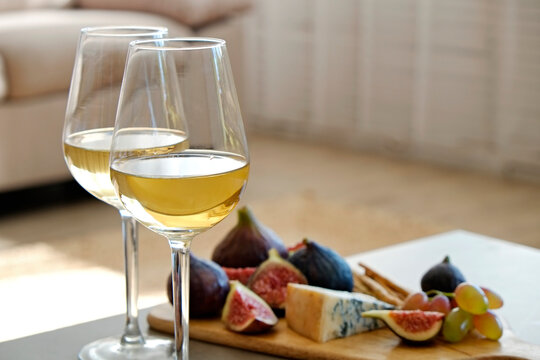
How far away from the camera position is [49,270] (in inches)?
95.7

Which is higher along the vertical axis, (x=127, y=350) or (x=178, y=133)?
(x=178, y=133)

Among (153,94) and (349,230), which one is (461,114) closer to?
(349,230)

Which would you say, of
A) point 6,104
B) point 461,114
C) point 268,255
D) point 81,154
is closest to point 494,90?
point 461,114

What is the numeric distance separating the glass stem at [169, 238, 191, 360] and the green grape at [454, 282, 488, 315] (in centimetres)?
30

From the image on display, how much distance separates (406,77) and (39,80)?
1724mm

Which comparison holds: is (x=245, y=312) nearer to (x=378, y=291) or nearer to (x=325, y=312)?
(x=325, y=312)

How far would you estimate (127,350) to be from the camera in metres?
0.89

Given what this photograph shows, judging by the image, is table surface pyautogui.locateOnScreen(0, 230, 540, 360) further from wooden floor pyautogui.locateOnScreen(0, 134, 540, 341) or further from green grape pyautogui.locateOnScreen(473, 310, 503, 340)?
wooden floor pyautogui.locateOnScreen(0, 134, 540, 341)

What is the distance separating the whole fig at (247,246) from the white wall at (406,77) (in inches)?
104

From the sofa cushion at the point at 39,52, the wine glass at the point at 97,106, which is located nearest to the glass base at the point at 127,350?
the wine glass at the point at 97,106

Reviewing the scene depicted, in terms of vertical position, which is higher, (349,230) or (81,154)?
(81,154)

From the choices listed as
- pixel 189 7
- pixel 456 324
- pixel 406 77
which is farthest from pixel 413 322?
pixel 406 77

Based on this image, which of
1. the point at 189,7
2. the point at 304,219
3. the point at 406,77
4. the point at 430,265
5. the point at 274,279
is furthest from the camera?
the point at 406,77

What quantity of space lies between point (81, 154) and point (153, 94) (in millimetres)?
165
